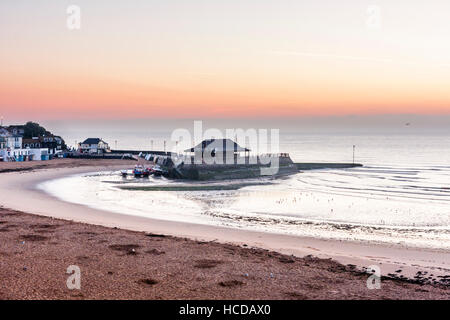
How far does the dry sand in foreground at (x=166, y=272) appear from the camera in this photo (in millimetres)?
12438

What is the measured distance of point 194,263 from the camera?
15.8 meters

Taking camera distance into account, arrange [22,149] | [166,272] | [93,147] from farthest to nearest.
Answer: [93,147], [22,149], [166,272]

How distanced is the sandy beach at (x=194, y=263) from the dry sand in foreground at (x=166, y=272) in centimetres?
3

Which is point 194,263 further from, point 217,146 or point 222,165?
point 217,146

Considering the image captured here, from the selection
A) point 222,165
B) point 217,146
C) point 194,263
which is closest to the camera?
point 194,263

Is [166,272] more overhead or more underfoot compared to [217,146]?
more underfoot

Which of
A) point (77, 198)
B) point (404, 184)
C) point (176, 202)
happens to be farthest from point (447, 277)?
point (404, 184)

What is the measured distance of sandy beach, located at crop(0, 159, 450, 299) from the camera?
499 inches

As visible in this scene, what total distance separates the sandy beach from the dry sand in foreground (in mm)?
31

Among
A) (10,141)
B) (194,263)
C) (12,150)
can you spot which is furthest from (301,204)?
(10,141)

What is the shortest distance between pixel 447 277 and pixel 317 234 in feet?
27.8

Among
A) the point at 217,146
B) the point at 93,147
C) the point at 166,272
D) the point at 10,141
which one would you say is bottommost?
the point at 166,272

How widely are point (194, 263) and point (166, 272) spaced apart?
154 cm

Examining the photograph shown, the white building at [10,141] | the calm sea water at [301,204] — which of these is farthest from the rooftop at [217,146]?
the white building at [10,141]
